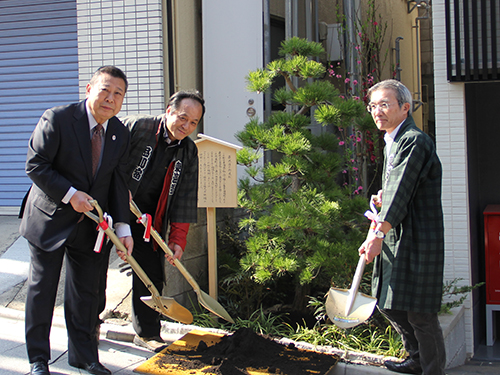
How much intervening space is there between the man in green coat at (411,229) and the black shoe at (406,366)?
0.76 feet

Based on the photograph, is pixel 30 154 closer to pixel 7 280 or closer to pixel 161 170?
pixel 161 170

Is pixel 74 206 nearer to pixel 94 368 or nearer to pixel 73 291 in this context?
pixel 73 291

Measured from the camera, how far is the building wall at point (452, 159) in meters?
4.61

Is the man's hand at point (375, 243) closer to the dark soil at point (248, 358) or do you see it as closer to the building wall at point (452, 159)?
the dark soil at point (248, 358)

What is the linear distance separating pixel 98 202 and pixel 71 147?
1.28 feet

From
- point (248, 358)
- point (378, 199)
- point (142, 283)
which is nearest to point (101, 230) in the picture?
point (142, 283)

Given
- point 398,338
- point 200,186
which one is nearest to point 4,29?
point 200,186

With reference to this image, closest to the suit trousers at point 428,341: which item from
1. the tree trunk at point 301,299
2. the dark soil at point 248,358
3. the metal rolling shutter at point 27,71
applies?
the dark soil at point 248,358

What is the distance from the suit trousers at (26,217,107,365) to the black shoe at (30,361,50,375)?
0.03 meters

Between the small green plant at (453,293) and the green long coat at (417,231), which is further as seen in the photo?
the small green plant at (453,293)

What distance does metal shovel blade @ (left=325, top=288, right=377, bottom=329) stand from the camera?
2.99 meters

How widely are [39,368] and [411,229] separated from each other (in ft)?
7.89

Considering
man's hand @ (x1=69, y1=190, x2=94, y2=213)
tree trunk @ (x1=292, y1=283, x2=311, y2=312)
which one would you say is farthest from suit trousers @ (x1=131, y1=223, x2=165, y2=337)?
tree trunk @ (x1=292, y1=283, x2=311, y2=312)

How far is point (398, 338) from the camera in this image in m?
3.64
